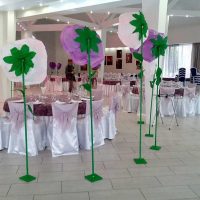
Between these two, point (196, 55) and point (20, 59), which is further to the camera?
point (196, 55)

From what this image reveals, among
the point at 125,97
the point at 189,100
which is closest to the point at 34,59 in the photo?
the point at 125,97

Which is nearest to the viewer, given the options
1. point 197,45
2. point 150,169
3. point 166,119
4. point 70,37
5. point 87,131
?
point 70,37

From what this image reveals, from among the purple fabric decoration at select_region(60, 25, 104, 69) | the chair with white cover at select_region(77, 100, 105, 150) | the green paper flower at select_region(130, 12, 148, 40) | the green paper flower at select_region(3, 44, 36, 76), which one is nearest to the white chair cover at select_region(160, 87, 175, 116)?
the chair with white cover at select_region(77, 100, 105, 150)

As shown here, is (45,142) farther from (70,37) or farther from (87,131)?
(70,37)

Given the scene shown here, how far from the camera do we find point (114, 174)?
3926 mm

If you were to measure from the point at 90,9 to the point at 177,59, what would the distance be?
31.8 feet

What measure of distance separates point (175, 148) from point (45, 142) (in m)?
2.37

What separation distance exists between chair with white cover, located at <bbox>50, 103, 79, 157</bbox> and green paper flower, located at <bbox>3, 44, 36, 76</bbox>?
1063mm

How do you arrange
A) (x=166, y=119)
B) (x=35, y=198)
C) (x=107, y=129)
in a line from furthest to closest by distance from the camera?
(x=166, y=119) < (x=107, y=129) < (x=35, y=198)

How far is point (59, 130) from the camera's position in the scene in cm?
472

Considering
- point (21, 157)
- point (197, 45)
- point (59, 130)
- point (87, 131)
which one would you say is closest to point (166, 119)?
point (87, 131)

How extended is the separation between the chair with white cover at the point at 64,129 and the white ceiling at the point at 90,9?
4.98 meters

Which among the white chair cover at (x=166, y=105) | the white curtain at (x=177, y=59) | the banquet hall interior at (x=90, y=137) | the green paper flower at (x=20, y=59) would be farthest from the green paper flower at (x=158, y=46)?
the white curtain at (x=177, y=59)

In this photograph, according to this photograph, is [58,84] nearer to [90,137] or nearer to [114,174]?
[90,137]
